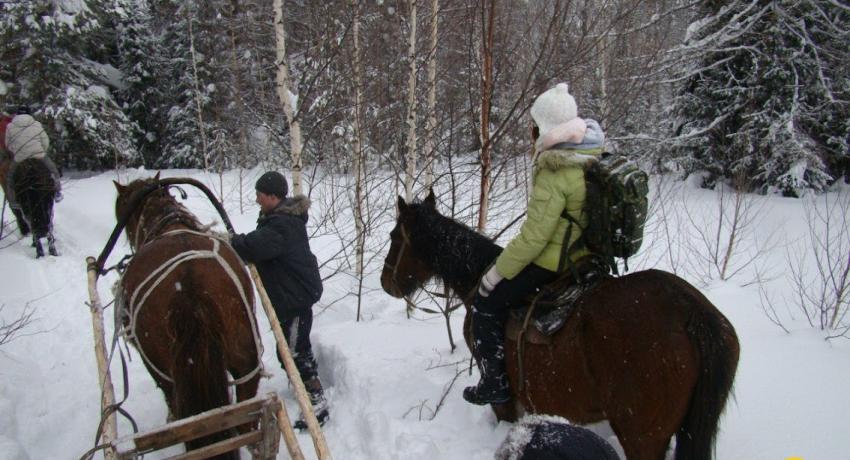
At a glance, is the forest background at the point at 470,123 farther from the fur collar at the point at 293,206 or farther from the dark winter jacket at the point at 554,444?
the dark winter jacket at the point at 554,444

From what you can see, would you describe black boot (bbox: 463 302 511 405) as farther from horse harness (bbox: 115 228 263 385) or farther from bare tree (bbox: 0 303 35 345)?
bare tree (bbox: 0 303 35 345)

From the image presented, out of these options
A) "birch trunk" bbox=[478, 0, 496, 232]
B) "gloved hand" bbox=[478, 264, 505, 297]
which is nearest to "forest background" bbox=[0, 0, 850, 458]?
A: "birch trunk" bbox=[478, 0, 496, 232]

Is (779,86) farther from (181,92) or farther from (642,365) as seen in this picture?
(181,92)

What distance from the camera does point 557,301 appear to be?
9.30 feet

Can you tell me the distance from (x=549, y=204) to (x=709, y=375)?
48.3 inches

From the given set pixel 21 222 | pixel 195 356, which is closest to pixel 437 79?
pixel 195 356

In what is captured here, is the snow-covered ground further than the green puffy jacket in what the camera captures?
Yes

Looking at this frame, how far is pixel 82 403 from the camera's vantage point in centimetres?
445

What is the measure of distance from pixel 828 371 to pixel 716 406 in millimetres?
2509

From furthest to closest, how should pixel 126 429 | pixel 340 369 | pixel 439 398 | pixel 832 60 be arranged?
pixel 832 60
pixel 340 369
pixel 126 429
pixel 439 398

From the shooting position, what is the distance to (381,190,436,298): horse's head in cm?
361

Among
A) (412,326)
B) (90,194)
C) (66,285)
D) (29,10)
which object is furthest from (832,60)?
(29,10)

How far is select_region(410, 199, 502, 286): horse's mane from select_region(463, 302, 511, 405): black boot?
0.35 metres

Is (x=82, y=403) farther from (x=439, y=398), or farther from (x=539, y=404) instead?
(x=539, y=404)
